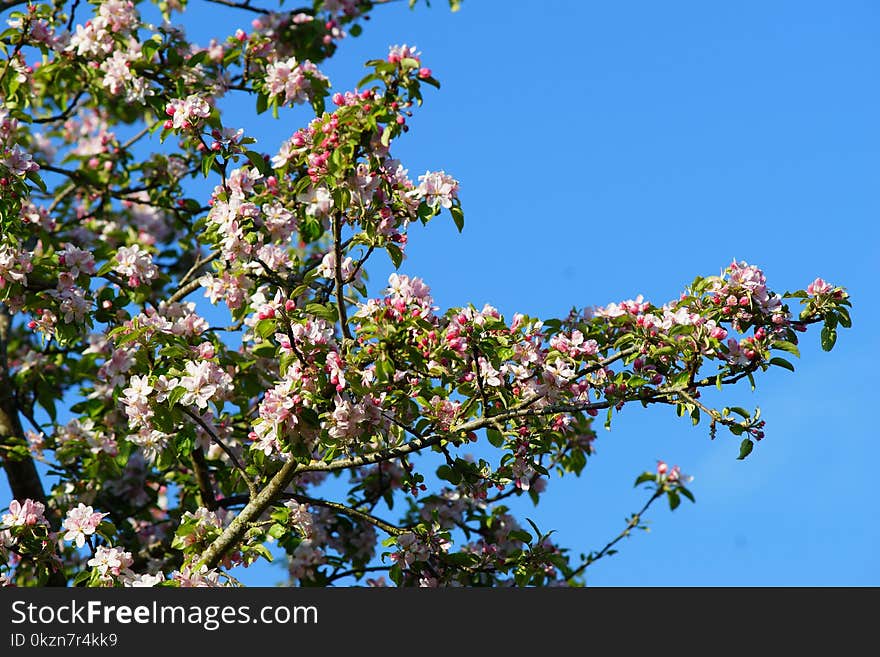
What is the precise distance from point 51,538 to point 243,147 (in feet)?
7.96

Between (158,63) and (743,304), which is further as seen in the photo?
(158,63)

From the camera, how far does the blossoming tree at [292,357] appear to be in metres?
5.18

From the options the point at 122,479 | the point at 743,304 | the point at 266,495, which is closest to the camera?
the point at 743,304

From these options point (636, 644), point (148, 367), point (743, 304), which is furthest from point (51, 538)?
point (743, 304)

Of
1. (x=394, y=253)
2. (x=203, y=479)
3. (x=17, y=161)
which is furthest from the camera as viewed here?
(x=203, y=479)

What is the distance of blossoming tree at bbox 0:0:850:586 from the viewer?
5.18m

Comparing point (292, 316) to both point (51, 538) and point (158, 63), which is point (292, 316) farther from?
point (158, 63)

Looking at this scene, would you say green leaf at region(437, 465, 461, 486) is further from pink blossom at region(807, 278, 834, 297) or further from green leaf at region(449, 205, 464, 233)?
pink blossom at region(807, 278, 834, 297)

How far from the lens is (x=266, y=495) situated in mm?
5738

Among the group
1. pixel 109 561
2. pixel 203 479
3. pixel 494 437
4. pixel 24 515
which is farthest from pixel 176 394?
pixel 203 479

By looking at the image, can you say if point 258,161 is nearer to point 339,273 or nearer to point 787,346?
point 339,273

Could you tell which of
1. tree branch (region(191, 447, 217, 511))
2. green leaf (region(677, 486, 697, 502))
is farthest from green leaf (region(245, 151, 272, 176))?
green leaf (region(677, 486, 697, 502))

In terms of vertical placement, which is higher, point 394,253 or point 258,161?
point 258,161

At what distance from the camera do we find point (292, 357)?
4980mm
